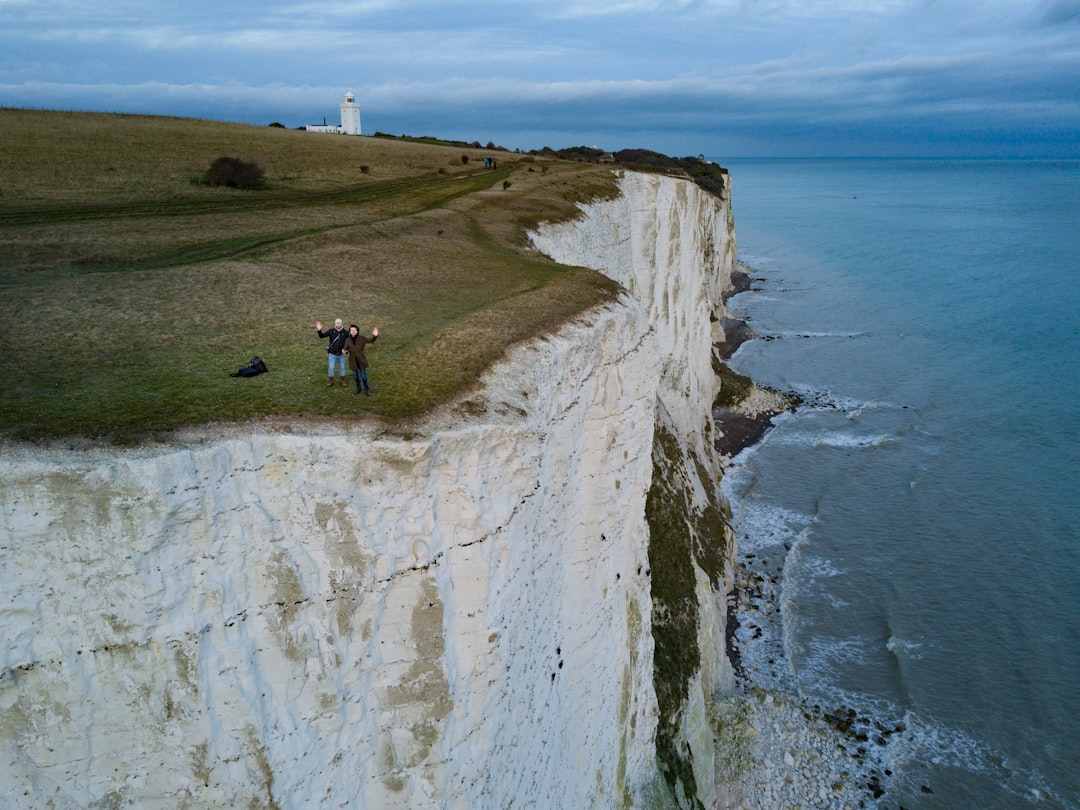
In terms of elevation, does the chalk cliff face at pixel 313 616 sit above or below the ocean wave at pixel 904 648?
above

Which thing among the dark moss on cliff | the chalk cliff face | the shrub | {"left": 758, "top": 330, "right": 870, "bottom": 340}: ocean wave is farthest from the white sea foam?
the shrub

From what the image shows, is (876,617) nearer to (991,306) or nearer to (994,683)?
(994,683)

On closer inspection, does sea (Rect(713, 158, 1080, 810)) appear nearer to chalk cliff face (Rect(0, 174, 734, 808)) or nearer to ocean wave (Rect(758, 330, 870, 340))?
ocean wave (Rect(758, 330, 870, 340))

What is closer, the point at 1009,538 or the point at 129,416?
the point at 129,416

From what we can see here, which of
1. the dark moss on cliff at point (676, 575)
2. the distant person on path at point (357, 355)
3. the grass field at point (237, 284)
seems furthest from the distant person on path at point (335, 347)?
the dark moss on cliff at point (676, 575)

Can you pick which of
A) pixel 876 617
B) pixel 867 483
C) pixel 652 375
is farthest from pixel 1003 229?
pixel 652 375

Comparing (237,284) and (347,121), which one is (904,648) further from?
(347,121)

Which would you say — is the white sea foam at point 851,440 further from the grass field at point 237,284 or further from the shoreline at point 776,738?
the grass field at point 237,284
